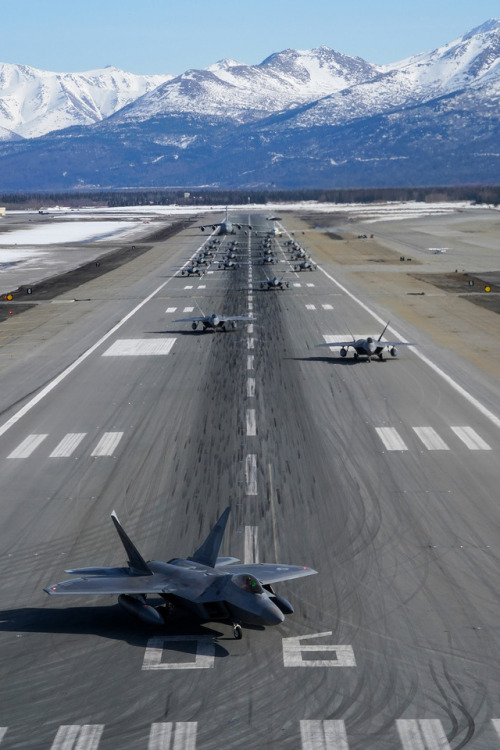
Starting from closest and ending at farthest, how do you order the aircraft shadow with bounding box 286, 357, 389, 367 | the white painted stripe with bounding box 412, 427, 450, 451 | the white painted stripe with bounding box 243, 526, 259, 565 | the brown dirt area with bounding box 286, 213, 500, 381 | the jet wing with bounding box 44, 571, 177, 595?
1. the jet wing with bounding box 44, 571, 177, 595
2. the white painted stripe with bounding box 243, 526, 259, 565
3. the white painted stripe with bounding box 412, 427, 450, 451
4. the aircraft shadow with bounding box 286, 357, 389, 367
5. the brown dirt area with bounding box 286, 213, 500, 381

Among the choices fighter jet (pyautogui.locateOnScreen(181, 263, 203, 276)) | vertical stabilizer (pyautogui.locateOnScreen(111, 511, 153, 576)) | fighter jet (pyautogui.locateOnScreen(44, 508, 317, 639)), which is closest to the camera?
fighter jet (pyautogui.locateOnScreen(44, 508, 317, 639))

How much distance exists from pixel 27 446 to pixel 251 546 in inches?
645

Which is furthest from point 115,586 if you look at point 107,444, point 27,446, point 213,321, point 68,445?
point 213,321

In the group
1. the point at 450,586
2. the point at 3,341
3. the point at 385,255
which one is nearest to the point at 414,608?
the point at 450,586

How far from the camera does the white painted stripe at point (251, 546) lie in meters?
28.5

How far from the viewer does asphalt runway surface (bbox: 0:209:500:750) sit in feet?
66.5

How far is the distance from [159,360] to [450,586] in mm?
39520

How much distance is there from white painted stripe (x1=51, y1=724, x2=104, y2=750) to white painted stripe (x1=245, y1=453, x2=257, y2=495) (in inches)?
618

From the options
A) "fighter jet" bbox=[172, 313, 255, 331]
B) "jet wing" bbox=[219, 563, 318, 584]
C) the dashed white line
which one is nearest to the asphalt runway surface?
the dashed white line

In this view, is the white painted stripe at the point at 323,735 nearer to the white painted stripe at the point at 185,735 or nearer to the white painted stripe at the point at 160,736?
the white painted stripe at the point at 185,735

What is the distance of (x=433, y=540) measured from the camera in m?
30.0

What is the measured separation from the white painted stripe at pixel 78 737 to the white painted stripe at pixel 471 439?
992 inches

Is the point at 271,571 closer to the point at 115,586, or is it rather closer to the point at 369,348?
the point at 115,586

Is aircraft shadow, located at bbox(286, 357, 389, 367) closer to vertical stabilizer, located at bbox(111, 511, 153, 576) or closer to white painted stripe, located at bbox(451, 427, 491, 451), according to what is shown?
white painted stripe, located at bbox(451, 427, 491, 451)
